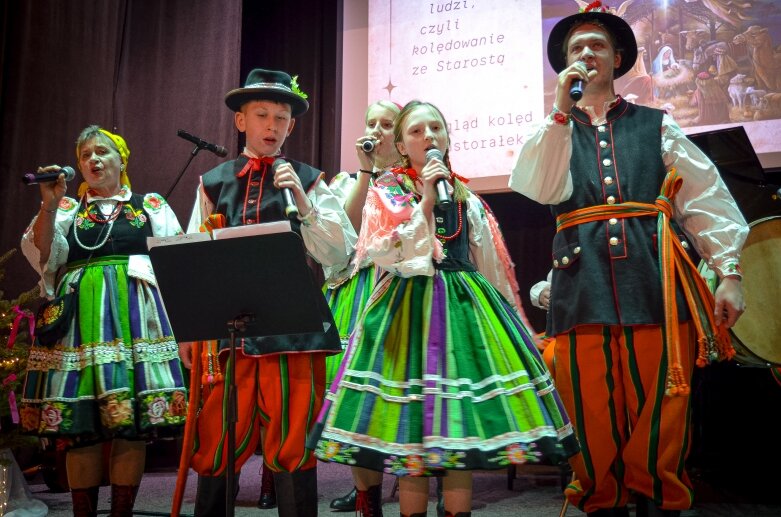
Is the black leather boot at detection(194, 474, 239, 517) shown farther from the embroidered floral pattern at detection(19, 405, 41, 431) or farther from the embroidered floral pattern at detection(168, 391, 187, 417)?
the embroidered floral pattern at detection(19, 405, 41, 431)

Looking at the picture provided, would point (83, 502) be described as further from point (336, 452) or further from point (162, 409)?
point (336, 452)

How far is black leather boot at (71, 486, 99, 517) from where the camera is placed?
2910 mm

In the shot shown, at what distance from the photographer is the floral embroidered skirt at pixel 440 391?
2.02m

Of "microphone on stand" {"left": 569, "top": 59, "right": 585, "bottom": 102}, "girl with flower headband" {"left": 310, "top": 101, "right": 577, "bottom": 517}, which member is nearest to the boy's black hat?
"microphone on stand" {"left": 569, "top": 59, "right": 585, "bottom": 102}

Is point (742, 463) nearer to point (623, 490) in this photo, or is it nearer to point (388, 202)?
point (623, 490)

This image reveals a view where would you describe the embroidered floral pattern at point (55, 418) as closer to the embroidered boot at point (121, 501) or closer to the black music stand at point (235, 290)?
the embroidered boot at point (121, 501)

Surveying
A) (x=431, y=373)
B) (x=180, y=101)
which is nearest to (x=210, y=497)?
(x=431, y=373)

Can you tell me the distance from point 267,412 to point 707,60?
317 centimetres

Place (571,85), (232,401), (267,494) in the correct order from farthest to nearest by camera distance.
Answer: (267,494) → (571,85) → (232,401)

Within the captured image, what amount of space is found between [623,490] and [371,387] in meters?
0.90

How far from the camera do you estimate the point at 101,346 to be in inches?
117

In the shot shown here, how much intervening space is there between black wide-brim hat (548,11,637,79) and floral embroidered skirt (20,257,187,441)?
190 centimetres

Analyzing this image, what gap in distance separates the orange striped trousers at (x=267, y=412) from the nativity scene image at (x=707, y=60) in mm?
2752

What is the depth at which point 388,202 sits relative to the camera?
2.38 meters
